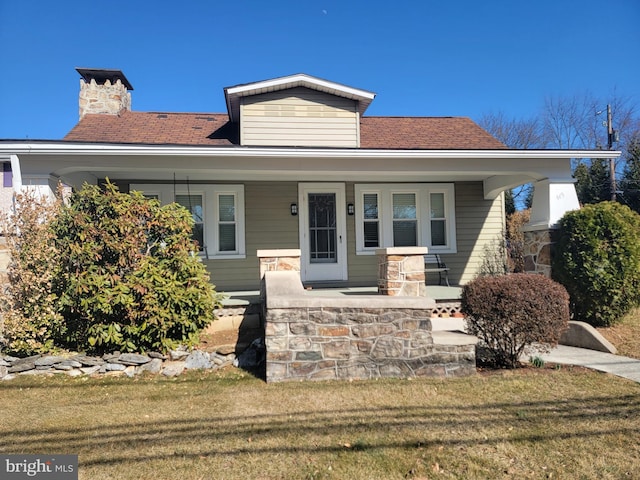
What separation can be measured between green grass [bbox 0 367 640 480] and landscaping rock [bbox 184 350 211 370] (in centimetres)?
41

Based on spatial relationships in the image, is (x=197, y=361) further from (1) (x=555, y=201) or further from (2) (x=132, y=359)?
(1) (x=555, y=201)

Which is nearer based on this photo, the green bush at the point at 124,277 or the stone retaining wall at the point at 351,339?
the stone retaining wall at the point at 351,339

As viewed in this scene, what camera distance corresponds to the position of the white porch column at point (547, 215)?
673 centimetres

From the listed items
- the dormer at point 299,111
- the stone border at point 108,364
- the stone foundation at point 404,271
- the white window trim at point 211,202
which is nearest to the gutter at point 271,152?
the stone foundation at point 404,271

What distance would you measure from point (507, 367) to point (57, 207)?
229 inches

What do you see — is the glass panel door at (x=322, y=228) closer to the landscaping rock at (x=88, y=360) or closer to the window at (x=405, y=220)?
the window at (x=405, y=220)

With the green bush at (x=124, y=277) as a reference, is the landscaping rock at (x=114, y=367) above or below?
below

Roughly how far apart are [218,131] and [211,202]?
6.66ft

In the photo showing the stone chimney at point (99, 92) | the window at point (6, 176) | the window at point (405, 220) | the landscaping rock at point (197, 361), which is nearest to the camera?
the landscaping rock at point (197, 361)

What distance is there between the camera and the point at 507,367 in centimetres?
462

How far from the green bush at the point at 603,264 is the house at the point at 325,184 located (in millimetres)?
642

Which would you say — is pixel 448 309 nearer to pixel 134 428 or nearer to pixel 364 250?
pixel 364 250

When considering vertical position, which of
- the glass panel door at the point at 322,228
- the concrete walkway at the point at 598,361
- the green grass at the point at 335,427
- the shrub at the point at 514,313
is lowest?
the concrete walkway at the point at 598,361

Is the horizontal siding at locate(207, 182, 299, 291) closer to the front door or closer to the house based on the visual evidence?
the house
